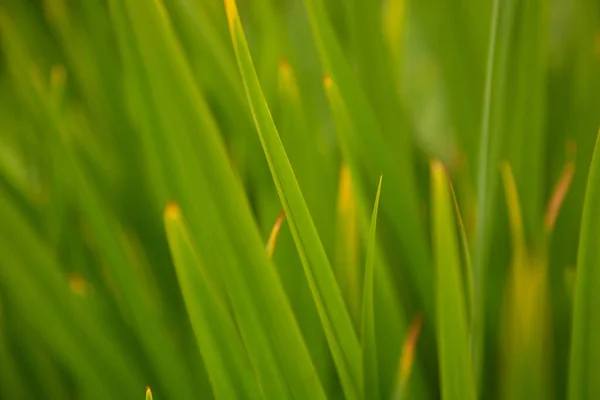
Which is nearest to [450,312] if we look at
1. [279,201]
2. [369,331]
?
[369,331]

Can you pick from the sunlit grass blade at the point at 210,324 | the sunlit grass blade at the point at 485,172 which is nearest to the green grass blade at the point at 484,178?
the sunlit grass blade at the point at 485,172

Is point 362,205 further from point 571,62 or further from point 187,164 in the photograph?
point 571,62

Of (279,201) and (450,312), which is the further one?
(279,201)

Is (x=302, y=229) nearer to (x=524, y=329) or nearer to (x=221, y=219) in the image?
(x=221, y=219)

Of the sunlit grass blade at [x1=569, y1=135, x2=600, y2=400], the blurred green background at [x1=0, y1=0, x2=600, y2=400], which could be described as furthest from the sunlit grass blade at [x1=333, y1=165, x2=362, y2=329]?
the sunlit grass blade at [x1=569, y1=135, x2=600, y2=400]

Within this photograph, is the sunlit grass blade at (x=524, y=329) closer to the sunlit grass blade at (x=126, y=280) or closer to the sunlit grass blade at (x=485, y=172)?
the sunlit grass blade at (x=485, y=172)
